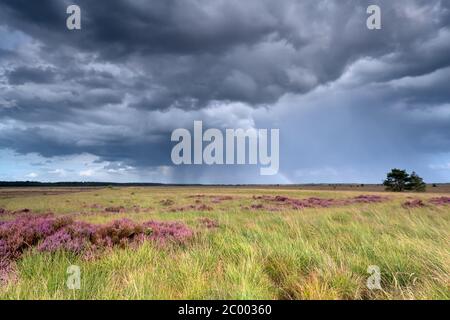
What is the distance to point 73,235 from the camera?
737cm

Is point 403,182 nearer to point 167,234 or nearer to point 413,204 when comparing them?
point 413,204

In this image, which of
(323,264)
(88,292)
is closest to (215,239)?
(323,264)

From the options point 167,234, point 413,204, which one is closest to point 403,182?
point 413,204

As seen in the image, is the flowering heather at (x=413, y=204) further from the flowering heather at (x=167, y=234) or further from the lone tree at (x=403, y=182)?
the lone tree at (x=403, y=182)

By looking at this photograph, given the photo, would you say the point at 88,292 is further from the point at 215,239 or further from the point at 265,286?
the point at 215,239

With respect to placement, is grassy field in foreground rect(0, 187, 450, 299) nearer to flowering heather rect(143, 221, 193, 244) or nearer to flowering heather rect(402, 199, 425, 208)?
flowering heather rect(143, 221, 193, 244)

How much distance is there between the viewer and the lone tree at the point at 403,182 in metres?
92.3

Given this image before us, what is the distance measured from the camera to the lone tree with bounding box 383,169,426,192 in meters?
92.3

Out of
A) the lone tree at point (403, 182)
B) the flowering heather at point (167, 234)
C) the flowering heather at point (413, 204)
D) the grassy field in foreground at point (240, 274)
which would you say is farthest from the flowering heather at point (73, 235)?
the lone tree at point (403, 182)

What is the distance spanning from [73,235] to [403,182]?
341ft

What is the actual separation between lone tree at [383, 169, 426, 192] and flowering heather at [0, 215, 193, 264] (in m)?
100.0

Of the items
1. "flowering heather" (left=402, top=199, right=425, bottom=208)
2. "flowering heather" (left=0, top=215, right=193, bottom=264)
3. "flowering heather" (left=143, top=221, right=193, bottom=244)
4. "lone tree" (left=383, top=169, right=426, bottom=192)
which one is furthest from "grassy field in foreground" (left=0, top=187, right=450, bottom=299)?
"lone tree" (left=383, top=169, right=426, bottom=192)
